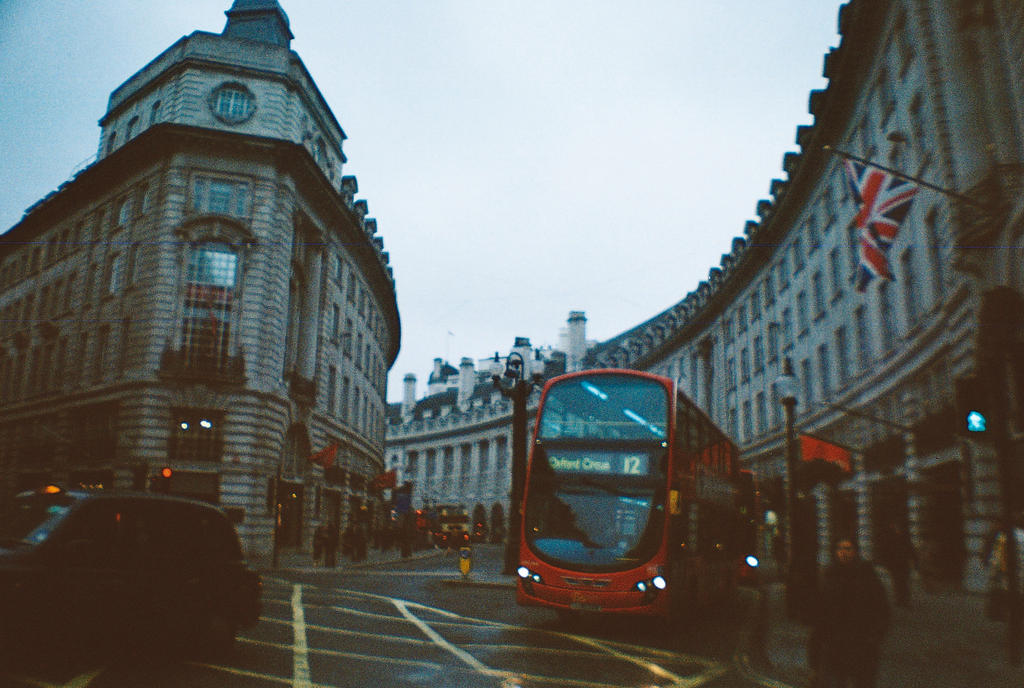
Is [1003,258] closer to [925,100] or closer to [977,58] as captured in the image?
[977,58]

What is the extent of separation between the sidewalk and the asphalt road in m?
0.54

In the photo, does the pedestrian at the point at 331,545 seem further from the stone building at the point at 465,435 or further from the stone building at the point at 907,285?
the stone building at the point at 465,435

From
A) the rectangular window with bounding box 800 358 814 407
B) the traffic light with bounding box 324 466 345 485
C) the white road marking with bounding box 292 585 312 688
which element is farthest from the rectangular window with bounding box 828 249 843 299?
the white road marking with bounding box 292 585 312 688

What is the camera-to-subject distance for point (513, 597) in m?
20.0

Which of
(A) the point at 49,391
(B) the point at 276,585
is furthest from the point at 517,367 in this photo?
(A) the point at 49,391

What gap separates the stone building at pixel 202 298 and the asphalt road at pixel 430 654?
15874 mm

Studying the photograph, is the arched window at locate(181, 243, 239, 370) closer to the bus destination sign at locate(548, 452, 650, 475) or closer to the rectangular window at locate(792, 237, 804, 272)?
the bus destination sign at locate(548, 452, 650, 475)

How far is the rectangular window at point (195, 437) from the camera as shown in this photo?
102 feet

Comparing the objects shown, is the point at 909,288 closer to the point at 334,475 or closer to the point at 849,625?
the point at 849,625

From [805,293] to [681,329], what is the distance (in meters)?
22.6

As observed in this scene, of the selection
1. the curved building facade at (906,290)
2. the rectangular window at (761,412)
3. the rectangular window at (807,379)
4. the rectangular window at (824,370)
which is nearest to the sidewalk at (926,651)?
the curved building facade at (906,290)

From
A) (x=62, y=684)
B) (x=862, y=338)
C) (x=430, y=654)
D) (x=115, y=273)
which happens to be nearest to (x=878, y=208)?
(x=430, y=654)

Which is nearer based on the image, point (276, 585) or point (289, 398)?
point (276, 585)

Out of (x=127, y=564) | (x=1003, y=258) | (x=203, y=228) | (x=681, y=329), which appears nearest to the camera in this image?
(x=127, y=564)
